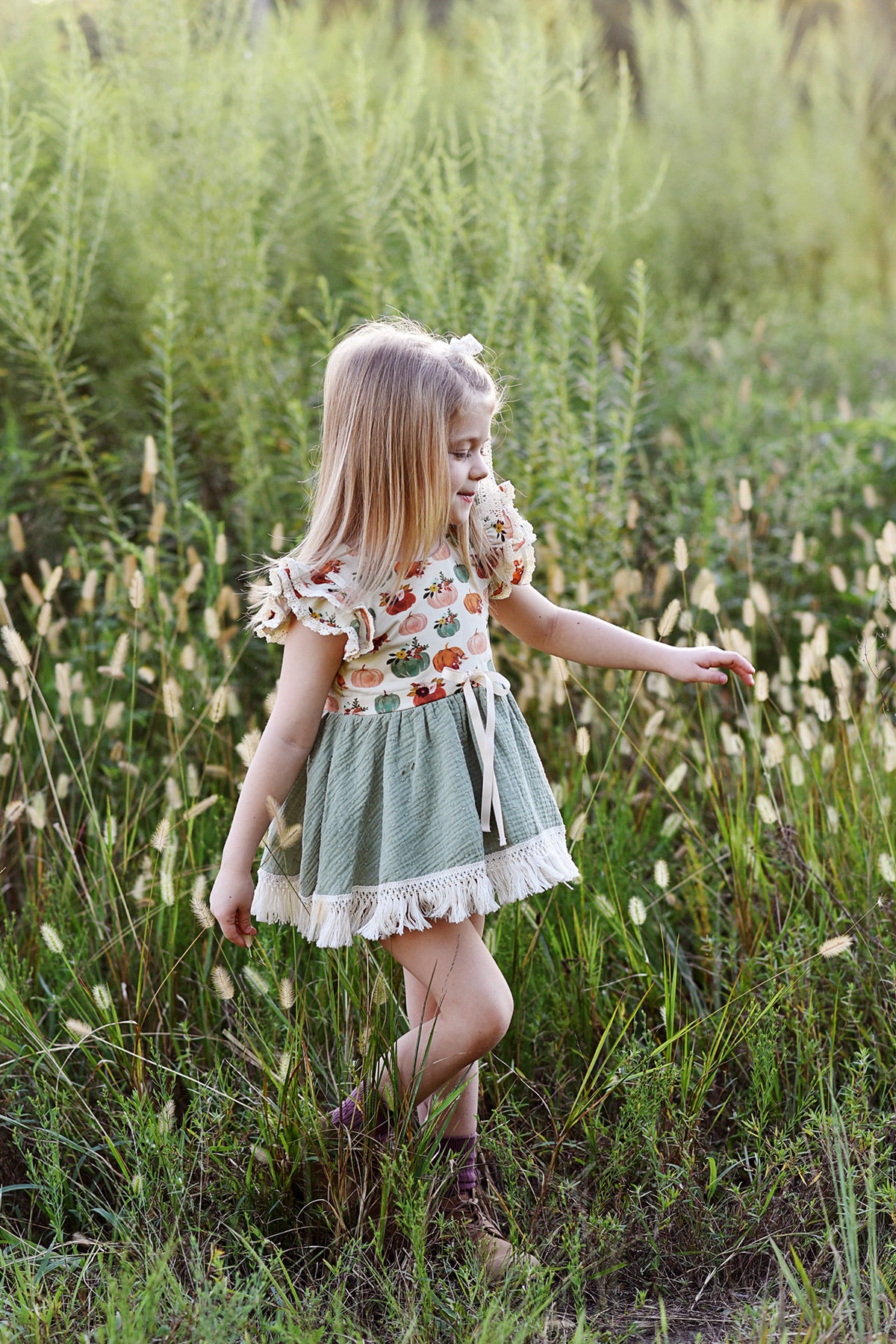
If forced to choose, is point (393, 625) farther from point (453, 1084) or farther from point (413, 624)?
point (453, 1084)

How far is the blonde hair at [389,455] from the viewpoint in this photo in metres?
1.73

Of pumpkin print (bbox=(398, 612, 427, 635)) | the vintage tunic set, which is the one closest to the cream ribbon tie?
the vintage tunic set

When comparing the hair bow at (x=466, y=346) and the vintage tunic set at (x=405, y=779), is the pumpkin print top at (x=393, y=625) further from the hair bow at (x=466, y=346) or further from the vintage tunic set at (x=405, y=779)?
the hair bow at (x=466, y=346)

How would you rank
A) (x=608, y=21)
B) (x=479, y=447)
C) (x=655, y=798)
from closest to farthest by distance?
1. (x=479, y=447)
2. (x=655, y=798)
3. (x=608, y=21)

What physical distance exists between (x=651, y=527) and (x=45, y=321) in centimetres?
192

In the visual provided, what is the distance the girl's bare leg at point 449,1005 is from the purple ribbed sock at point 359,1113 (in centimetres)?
3

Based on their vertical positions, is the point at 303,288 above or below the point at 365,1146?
above

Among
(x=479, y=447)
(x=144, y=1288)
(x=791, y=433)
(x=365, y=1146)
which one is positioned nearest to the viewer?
(x=144, y=1288)

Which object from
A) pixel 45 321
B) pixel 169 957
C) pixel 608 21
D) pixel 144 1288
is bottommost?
pixel 144 1288

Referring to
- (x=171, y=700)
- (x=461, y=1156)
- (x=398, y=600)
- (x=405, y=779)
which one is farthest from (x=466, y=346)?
(x=461, y=1156)

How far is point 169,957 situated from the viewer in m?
2.19

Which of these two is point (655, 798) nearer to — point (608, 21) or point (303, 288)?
point (303, 288)

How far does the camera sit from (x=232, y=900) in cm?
Answer: 174

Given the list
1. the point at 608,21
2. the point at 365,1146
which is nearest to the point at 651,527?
the point at 365,1146
